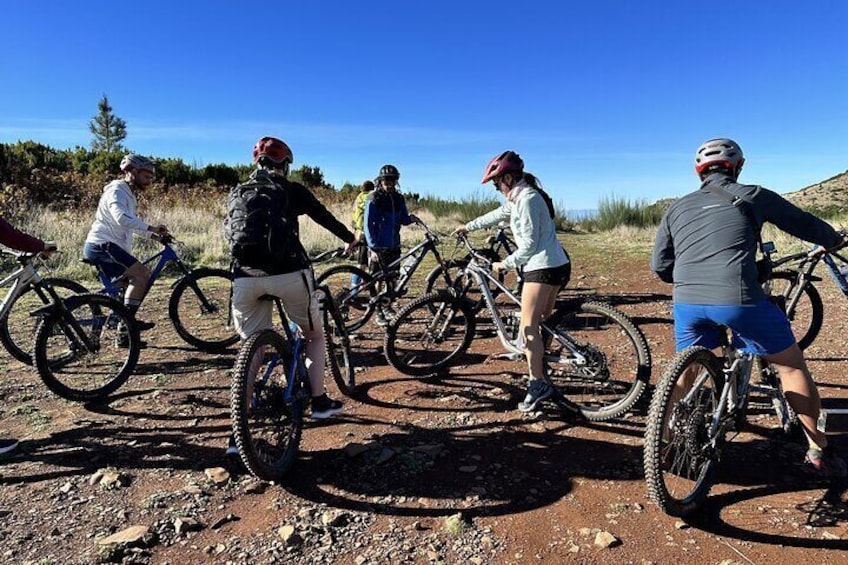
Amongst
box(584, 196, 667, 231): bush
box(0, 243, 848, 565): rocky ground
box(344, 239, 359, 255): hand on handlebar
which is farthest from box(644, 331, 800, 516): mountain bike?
box(584, 196, 667, 231): bush

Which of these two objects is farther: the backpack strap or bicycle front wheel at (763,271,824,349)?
bicycle front wheel at (763,271,824,349)

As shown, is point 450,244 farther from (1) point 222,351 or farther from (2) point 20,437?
(2) point 20,437

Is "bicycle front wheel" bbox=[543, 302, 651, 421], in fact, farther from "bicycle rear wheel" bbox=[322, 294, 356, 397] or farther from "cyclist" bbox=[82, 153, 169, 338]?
"cyclist" bbox=[82, 153, 169, 338]

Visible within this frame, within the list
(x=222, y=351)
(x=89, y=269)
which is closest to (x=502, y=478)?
(x=222, y=351)

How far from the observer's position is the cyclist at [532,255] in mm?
3727

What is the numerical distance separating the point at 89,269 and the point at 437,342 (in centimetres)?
777

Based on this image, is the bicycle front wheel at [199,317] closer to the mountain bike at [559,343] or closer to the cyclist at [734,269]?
the mountain bike at [559,343]

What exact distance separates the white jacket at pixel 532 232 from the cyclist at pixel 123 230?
3.60 meters

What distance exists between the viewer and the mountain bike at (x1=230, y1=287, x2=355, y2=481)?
285 cm

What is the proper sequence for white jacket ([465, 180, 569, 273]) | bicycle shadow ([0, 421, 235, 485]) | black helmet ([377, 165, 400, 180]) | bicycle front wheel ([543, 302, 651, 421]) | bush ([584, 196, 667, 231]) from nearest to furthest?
bicycle shadow ([0, 421, 235, 485]) → white jacket ([465, 180, 569, 273]) → bicycle front wheel ([543, 302, 651, 421]) → black helmet ([377, 165, 400, 180]) → bush ([584, 196, 667, 231])

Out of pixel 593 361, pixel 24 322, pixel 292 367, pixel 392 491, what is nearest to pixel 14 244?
pixel 292 367

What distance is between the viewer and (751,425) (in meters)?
3.69

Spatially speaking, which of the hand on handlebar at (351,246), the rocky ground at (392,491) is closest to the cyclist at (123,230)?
the rocky ground at (392,491)

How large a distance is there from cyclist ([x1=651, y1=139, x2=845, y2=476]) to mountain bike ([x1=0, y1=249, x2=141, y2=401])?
4.22 meters
